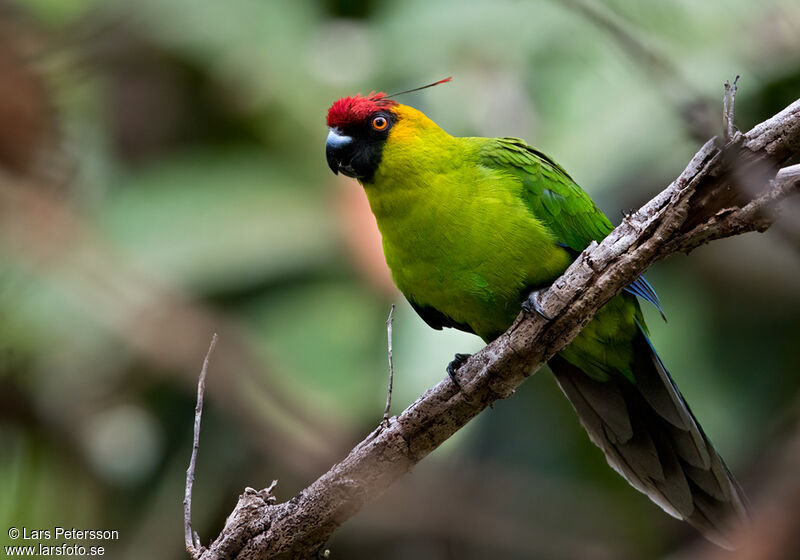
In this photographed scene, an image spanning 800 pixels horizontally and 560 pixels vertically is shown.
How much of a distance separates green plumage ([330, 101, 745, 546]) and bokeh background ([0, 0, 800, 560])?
1.91 metres

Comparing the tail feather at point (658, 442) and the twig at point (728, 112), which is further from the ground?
the twig at point (728, 112)

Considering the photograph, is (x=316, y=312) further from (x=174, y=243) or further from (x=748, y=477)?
(x=748, y=477)

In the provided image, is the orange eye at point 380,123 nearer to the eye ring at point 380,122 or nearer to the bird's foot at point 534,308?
the eye ring at point 380,122

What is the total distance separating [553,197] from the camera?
14.0 feet

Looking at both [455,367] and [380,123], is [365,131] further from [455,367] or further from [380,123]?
[455,367]

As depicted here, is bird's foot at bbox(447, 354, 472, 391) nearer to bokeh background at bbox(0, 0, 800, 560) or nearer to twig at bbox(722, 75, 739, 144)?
twig at bbox(722, 75, 739, 144)

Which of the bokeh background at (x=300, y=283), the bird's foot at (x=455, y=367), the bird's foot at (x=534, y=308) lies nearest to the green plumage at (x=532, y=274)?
the bird's foot at (x=455, y=367)

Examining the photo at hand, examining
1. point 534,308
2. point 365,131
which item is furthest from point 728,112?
point 365,131

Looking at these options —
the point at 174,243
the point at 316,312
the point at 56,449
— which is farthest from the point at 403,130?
the point at 56,449

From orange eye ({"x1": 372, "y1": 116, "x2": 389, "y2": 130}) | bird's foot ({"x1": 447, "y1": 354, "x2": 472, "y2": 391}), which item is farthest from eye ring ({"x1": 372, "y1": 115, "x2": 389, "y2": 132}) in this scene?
bird's foot ({"x1": 447, "y1": 354, "x2": 472, "y2": 391})

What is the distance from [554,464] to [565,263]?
4219 mm

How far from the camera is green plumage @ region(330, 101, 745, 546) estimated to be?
13.4ft

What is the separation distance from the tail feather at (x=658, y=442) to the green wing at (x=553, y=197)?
622 mm

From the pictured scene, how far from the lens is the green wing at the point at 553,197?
4.20 m
